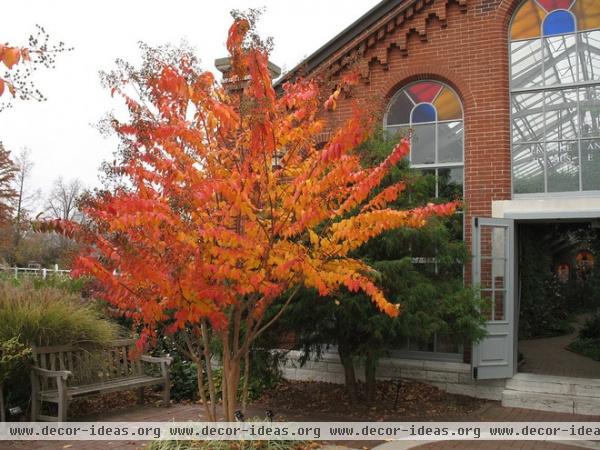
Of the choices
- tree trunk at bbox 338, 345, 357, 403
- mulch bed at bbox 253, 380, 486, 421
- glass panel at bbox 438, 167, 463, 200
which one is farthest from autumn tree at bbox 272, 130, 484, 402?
glass panel at bbox 438, 167, 463, 200

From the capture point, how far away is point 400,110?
10.6 meters

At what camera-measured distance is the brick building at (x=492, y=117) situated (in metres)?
9.13

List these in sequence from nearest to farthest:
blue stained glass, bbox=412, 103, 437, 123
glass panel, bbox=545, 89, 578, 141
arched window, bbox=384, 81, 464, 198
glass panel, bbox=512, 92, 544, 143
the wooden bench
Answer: the wooden bench < glass panel, bbox=545, 89, 578, 141 < glass panel, bbox=512, 92, 544, 143 < arched window, bbox=384, 81, 464, 198 < blue stained glass, bbox=412, 103, 437, 123

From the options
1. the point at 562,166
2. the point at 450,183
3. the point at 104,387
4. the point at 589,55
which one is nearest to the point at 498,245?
the point at 450,183

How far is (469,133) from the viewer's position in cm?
982

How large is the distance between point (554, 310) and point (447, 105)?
35.2ft

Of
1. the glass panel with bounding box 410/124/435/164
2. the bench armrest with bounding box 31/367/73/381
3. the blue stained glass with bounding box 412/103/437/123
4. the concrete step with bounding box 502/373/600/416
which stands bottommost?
the concrete step with bounding box 502/373/600/416

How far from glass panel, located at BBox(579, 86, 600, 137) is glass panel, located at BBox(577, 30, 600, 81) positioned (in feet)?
0.73

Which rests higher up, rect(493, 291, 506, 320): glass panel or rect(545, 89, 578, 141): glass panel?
rect(545, 89, 578, 141): glass panel

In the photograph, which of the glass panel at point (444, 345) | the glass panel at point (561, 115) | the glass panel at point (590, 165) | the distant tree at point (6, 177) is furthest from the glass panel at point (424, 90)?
the distant tree at point (6, 177)

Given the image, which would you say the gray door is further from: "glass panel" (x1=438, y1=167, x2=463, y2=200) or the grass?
the grass

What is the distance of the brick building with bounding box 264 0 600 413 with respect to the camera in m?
9.13

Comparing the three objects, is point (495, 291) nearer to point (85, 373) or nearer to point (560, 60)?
point (560, 60)

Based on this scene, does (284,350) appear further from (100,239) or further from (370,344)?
(100,239)
